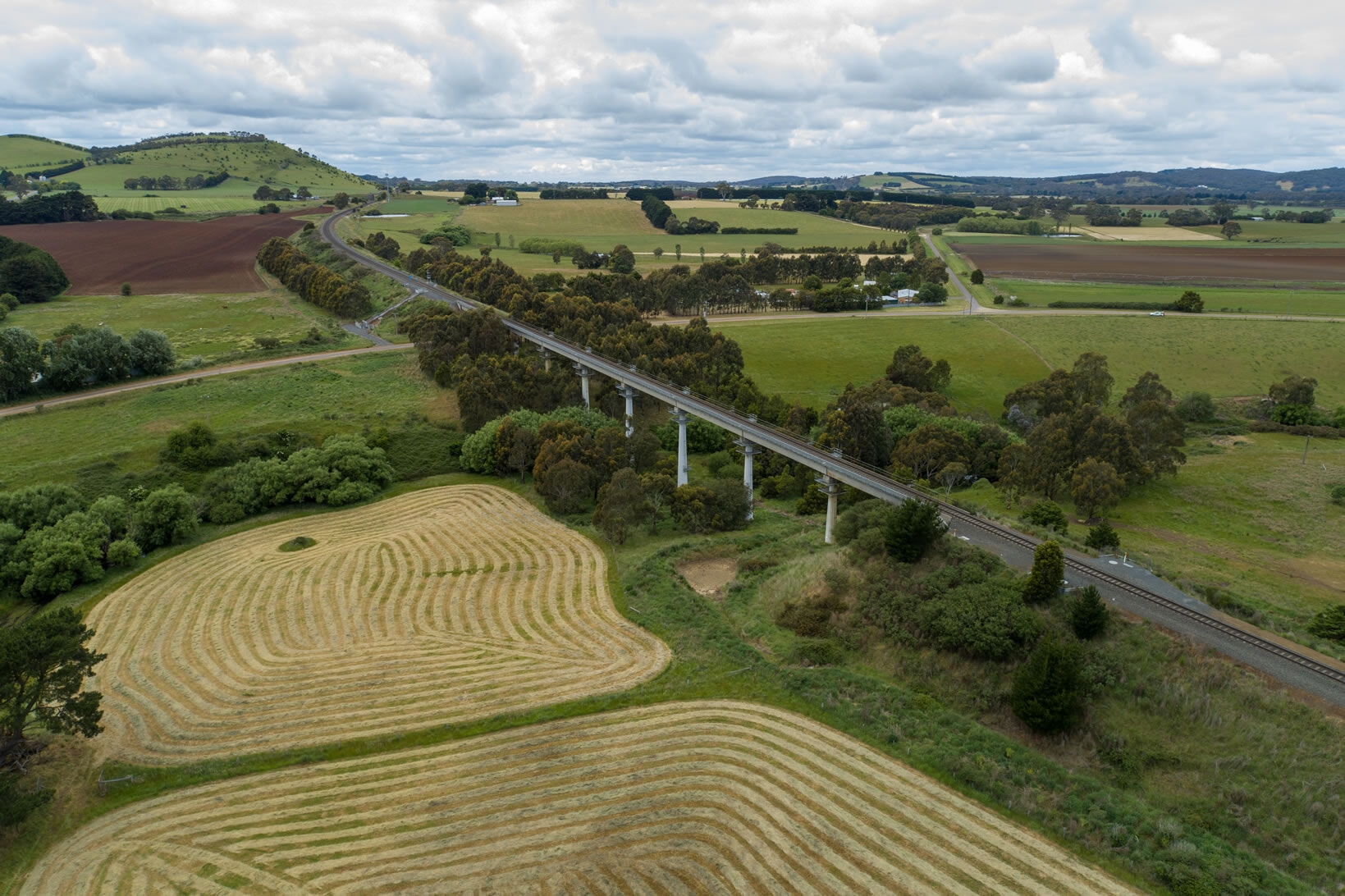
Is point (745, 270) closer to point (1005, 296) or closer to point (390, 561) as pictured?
point (1005, 296)

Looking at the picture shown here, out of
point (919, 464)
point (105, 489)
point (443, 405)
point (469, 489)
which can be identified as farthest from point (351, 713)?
point (443, 405)

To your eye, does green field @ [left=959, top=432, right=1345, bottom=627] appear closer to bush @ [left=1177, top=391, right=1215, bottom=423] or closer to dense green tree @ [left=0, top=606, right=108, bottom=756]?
bush @ [left=1177, top=391, right=1215, bottom=423]

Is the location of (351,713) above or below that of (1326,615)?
below

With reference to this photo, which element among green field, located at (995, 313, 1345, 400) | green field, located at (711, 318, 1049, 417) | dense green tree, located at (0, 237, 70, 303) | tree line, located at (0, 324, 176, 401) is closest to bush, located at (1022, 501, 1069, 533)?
green field, located at (711, 318, 1049, 417)

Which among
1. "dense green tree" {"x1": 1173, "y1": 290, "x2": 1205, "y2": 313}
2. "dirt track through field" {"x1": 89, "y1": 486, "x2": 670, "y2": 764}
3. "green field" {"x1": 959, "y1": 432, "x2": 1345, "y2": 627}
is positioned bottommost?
"dirt track through field" {"x1": 89, "y1": 486, "x2": 670, "y2": 764}

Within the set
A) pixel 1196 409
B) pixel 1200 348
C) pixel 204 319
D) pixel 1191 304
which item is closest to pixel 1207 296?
pixel 1191 304
